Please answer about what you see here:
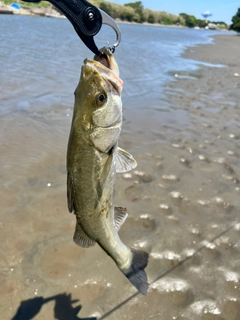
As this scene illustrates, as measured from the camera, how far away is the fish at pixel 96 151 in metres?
1.77

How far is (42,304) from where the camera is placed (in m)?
3.09

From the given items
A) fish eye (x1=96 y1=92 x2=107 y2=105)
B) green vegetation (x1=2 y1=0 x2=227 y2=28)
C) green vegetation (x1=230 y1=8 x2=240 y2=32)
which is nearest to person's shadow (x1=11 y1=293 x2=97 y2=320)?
fish eye (x1=96 y1=92 x2=107 y2=105)

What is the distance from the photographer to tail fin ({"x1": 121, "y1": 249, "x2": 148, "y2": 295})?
2188 millimetres

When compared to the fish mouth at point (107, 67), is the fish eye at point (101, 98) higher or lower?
lower

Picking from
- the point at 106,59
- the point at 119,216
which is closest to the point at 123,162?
the point at 119,216

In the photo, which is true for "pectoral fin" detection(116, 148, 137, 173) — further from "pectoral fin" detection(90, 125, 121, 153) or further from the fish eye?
the fish eye

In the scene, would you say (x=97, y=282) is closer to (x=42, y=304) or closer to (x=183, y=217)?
(x=42, y=304)

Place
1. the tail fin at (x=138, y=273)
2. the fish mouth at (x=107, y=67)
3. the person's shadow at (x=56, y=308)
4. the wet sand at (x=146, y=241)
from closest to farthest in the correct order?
the fish mouth at (x=107, y=67) → the tail fin at (x=138, y=273) → the person's shadow at (x=56, y=308) → the wet sand at (x=146, y=241)

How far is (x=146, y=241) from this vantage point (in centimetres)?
390

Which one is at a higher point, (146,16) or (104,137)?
(146,16)

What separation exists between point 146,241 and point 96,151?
2.29 m

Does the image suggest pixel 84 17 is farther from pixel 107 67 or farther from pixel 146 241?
pixel 146 241

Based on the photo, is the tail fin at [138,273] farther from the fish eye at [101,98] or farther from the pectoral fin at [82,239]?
the fish eye at [101,98]

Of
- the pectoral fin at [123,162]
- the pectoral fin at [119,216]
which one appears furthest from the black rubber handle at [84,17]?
the pectoral fin at [119,216]
